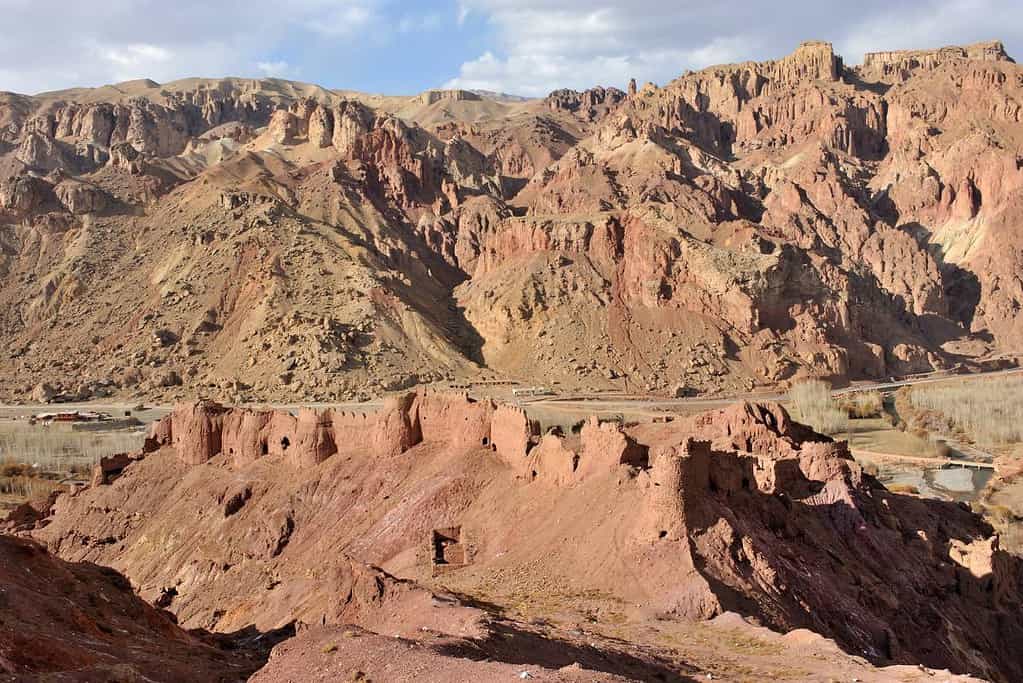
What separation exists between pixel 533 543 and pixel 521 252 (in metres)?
67.2

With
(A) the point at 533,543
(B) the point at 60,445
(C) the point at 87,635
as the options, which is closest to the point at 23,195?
(B) the point at 60,445

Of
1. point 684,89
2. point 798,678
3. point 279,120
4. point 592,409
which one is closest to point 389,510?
point 798,678

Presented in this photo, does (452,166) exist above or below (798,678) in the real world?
above

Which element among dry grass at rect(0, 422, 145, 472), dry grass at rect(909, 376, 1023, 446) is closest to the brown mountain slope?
dry grass at rect(909, 376, 1023, 446)

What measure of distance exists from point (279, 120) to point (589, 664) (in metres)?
111

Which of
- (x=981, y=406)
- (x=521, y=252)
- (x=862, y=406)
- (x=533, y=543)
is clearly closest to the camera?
(x=533, y=543)

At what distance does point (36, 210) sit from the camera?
9762 centimetres

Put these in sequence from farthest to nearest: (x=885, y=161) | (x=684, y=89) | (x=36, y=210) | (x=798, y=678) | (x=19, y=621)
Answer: (x=684, y=89) < (x=885, y=161) < (x=36, y=210) < (x=19, y=621) < (x=798, y=678)

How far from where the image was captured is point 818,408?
7075 centimetres

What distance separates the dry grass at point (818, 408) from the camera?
68625 mm

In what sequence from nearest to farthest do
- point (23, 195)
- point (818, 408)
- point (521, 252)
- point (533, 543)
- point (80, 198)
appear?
1. point (533, 543)
2. point (818, 408)
3. point (521, 252)
4. point (23, 195)
5. point (80, 198)

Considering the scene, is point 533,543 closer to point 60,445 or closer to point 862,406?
point 60,445

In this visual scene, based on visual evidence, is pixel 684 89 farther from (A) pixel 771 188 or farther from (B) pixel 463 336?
(B) pixel 463 336

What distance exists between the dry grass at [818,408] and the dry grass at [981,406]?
327 inches
